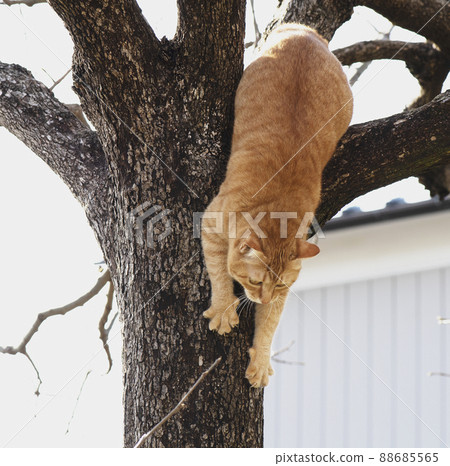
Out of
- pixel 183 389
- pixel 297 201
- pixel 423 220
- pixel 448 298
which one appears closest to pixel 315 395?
pixel 448 298

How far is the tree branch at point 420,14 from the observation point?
3.68 metres

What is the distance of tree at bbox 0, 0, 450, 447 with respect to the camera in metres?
2.27

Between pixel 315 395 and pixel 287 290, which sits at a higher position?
pixel 287 290

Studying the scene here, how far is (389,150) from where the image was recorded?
8.65 ft

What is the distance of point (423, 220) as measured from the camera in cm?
506

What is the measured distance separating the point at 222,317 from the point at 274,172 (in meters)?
0.89

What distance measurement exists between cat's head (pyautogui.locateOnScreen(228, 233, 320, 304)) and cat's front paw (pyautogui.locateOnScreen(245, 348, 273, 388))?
0.38 meters

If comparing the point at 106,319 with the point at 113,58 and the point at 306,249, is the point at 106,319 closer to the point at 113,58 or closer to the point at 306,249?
the point at 306,249

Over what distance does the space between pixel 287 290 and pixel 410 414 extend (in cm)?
275

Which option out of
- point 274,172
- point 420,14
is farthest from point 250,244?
point 420,14

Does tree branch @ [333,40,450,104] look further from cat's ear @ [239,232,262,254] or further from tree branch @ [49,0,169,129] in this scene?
tree branch @ [49,0,169,129]

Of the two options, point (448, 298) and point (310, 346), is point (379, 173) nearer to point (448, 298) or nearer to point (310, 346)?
point (448, 298)
